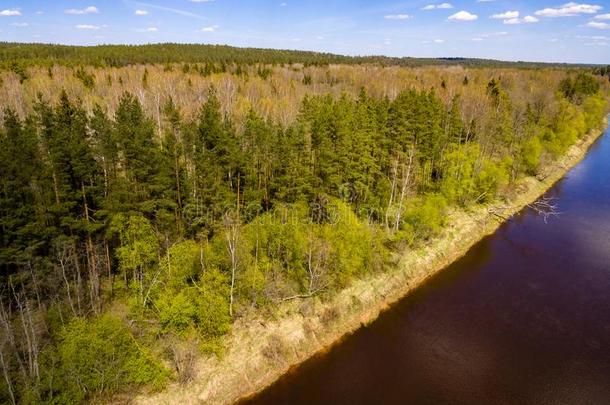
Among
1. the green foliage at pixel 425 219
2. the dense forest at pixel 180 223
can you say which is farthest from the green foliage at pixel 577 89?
the green foliage at pixel 425 219

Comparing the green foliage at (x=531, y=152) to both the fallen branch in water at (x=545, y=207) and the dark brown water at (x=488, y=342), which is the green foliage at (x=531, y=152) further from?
the dark brown water at (x=488, y=342)

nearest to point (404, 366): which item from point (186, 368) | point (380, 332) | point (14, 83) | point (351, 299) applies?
point (380, 332)

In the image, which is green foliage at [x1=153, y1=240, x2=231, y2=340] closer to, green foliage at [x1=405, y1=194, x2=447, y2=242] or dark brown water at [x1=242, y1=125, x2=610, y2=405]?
dark brown water at [x1=242, y1=125, x2=610, y2=405]

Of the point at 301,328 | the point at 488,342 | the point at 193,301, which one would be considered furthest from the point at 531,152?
the point at 193,301

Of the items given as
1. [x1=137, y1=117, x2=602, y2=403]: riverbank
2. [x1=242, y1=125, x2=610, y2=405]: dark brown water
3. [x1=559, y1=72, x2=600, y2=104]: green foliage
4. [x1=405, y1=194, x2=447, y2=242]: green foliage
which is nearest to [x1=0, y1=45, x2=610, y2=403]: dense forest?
[x1=405, y1=194, x2=447, y2=242]: green foliage

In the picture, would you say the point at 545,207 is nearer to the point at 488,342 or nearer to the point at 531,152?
the point at 531,152
